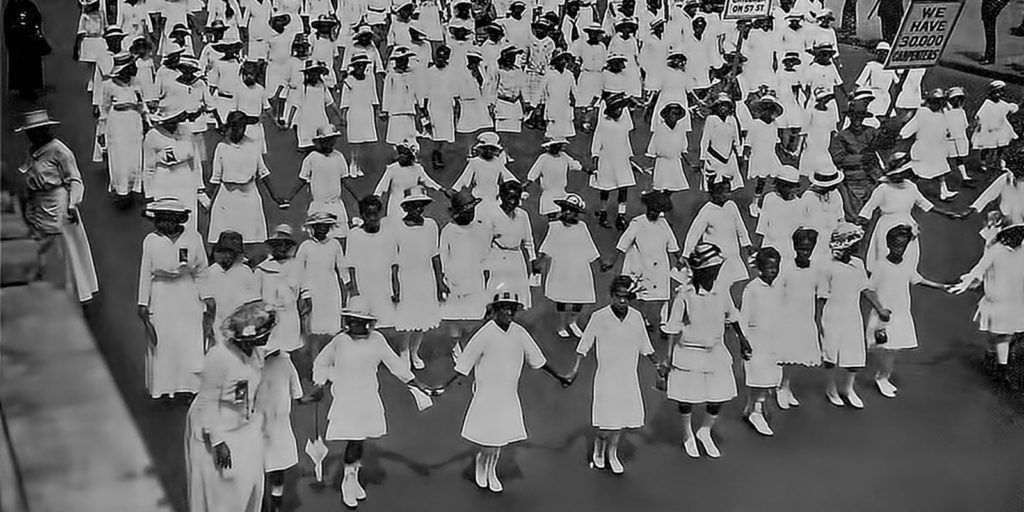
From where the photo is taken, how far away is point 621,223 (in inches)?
276

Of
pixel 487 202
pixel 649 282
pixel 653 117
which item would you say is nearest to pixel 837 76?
pixel 653 117

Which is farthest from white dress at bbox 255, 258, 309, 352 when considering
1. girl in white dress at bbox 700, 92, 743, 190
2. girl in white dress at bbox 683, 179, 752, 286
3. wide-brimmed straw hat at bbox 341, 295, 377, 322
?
girl in white dress at bbox 700, 92, 743, 190

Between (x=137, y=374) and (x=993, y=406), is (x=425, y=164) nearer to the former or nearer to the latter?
(x=137, y=374)

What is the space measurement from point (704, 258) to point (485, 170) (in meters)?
1.56

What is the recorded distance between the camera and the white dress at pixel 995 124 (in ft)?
20.5

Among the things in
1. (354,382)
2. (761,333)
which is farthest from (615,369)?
(354,382)

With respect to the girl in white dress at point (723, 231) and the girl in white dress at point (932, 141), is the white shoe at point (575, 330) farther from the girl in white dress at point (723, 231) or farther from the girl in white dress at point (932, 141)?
the girl in white dress at point (932, 141)

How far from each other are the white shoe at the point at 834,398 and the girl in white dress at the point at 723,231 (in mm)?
810

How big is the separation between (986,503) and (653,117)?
11.4 ft

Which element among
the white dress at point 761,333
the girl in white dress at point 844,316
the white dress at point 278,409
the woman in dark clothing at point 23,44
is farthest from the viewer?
the girl in white dress at point 844,316

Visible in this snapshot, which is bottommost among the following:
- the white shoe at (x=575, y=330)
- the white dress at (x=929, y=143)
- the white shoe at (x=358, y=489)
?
the white shoe at (x=358, y=489)

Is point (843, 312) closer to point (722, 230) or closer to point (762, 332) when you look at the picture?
point (762, 332)

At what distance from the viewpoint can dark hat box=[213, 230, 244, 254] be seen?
5.27 meters

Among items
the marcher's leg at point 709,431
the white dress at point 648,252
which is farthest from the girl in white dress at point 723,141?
the marcher's leg at point 709,431
